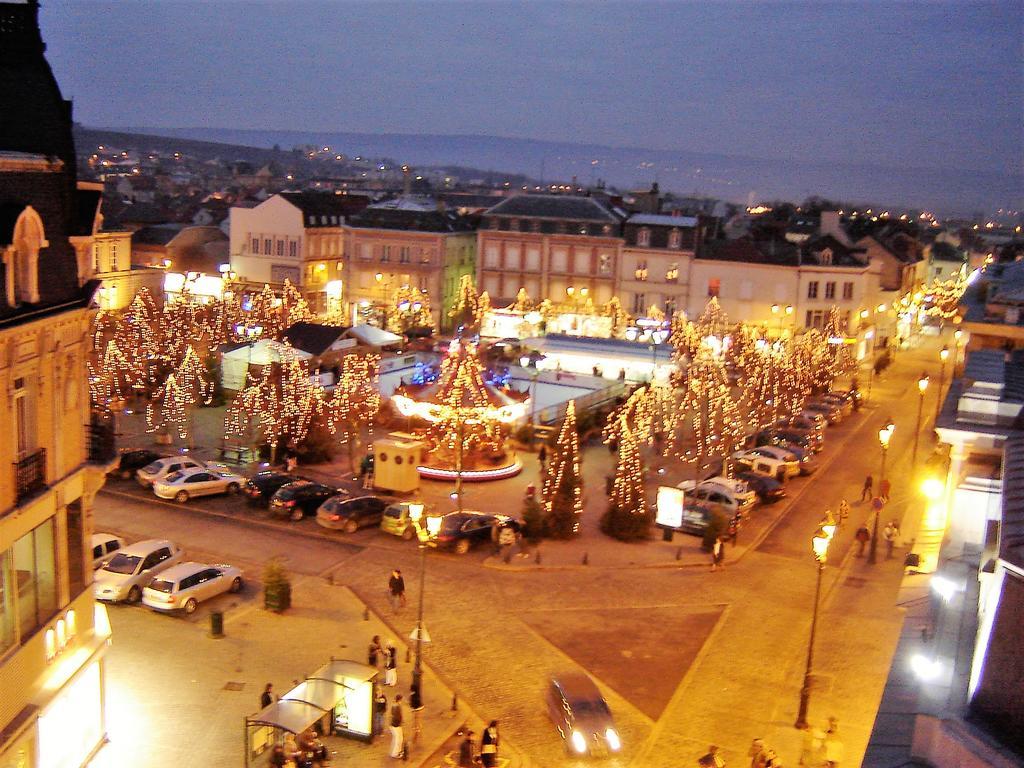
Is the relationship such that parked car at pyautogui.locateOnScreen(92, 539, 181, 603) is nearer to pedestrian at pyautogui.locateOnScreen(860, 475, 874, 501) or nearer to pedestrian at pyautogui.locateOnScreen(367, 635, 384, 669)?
pedestrian at pyautogui.locateOnScreen(367, 635, 384, 669)

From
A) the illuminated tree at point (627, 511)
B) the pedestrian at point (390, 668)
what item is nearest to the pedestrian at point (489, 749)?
the pedestrian at point (390, 668)

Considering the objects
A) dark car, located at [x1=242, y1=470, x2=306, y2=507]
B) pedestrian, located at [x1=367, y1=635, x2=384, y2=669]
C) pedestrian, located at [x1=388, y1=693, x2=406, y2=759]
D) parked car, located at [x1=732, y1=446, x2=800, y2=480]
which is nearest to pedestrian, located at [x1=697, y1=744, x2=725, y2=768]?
pedestrian, located at [x1=388, y1=693, x2=406, y2=759]

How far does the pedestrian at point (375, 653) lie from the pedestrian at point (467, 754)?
3.19 meters

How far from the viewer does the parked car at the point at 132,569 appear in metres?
20.1

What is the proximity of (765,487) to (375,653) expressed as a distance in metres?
15.3

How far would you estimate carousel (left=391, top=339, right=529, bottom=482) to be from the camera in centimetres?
3125

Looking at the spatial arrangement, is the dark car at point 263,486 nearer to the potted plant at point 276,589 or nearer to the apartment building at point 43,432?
the potted plant at point 276,589

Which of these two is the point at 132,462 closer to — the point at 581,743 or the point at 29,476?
the point at 29,476

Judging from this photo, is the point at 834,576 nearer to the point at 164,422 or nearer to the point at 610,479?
the point at 610,479

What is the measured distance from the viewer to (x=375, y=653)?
1773 centimetres

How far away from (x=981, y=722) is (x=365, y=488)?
22.4 meters

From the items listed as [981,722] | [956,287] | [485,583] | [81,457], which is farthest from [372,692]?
[956,287]

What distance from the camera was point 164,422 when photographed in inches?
1369

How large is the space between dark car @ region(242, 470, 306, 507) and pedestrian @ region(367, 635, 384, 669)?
31.1 ft
